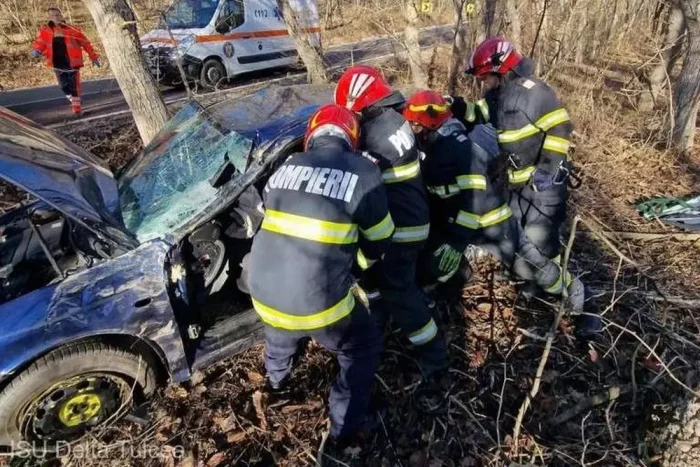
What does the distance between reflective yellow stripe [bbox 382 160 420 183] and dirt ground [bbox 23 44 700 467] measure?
927 mm

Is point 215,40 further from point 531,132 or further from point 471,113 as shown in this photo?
point 531,132

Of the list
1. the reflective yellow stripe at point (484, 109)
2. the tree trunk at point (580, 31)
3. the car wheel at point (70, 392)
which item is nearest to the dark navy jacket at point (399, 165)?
the reflective yellow stripe at point (484, 109)

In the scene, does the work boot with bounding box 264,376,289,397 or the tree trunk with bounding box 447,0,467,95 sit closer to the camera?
the work boot with bounding box 264,376,289,397

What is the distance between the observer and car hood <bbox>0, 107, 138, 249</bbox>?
7.48 feet

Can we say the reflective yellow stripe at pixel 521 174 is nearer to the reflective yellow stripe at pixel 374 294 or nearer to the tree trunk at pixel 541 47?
the reflective yellow stripe at pixel 374 294

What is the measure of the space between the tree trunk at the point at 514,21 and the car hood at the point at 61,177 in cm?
626

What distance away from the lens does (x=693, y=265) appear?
386 centimetres

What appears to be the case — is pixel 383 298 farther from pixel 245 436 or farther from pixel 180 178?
pixel 180 178

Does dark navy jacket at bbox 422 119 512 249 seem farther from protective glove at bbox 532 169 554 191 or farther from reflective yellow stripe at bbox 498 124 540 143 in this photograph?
protective glove at bbox 532 169 554 191

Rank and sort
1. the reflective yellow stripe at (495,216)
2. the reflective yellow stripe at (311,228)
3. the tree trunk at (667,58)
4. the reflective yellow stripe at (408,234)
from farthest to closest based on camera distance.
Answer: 1. the tree trunk at (667,58)
2. the reflective yellow stripe at (495,216)
3. the reflective yellow stripe at (408,234)
4. the reflective yellow stripe at (311,228)

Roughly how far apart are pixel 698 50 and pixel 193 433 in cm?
681

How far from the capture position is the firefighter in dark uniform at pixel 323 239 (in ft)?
6.75

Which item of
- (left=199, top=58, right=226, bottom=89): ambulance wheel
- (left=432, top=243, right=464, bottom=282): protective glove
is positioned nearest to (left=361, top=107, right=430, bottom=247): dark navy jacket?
(left=432, top=243, right=464, bottom=282): protective glove

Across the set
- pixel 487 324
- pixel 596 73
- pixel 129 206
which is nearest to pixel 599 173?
pixel 596 73
